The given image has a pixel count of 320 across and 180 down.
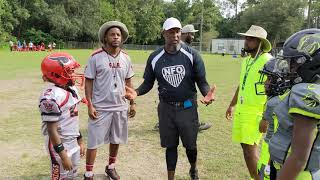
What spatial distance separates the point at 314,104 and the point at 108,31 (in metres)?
3.80

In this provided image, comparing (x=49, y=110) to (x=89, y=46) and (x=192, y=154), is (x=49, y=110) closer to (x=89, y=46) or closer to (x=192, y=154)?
(x=192, y=154)

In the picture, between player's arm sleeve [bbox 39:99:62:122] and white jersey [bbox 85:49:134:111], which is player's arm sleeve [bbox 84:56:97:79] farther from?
player's arm sleeve [bbox 39:99:62:122]

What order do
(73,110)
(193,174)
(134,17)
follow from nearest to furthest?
(73,110), (193,174), (134,17)

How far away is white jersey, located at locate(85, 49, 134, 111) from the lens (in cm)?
552

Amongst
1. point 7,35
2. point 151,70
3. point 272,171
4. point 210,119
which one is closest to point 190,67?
point 151,70

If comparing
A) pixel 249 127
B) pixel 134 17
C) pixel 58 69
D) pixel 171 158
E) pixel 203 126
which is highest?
pixel 134 17

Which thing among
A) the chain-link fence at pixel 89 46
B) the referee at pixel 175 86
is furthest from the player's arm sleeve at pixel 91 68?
the chain-link fence at pixel 89 46

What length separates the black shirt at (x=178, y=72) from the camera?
530 cm

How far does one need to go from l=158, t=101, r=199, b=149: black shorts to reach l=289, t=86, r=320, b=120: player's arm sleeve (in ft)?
10.3

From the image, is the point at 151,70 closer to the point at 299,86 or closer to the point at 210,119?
the point at 299,86

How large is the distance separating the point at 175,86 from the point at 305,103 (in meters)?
3.16

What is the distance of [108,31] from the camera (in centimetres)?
556

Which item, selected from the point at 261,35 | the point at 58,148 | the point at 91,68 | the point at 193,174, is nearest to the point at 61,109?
the point at 58,148

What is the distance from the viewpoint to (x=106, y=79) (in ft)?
18.2
